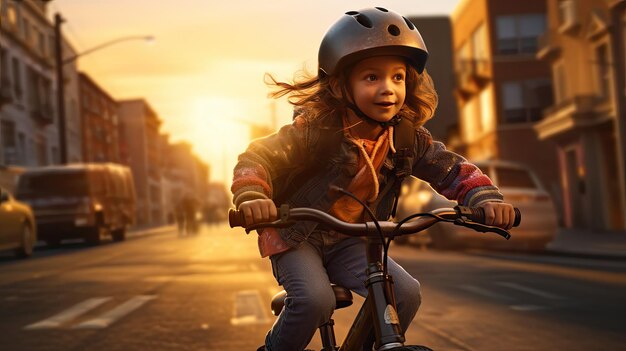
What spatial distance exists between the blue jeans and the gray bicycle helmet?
697 millimetres

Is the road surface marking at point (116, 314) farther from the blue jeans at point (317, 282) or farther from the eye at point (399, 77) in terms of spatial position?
the eye at point (399, 77)

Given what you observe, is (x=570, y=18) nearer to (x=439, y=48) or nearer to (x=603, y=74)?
(x=603, y=74)

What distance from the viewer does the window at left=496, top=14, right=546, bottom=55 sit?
40.1 m

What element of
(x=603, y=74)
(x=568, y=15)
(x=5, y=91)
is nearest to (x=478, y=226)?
(x=603, y=74)

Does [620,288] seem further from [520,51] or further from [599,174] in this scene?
[520,51]

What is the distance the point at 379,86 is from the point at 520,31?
1505 inches

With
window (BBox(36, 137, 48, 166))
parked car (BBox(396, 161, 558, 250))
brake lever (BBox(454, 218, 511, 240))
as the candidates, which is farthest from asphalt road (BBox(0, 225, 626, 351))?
window (BBox(36, 137, 48, 166))

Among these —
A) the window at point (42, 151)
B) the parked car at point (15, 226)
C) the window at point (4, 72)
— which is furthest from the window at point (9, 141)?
the parked car at point (15, 226)

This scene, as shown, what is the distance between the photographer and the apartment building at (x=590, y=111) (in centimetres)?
2719

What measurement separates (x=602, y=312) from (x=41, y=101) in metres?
46.0

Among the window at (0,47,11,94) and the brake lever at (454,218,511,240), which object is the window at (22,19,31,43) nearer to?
the window at (0,47,11,94)

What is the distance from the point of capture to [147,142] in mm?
97688

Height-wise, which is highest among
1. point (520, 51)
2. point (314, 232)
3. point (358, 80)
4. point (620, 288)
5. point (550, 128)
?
point (520, 51)

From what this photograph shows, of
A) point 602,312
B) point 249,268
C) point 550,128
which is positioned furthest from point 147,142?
point 602,312
